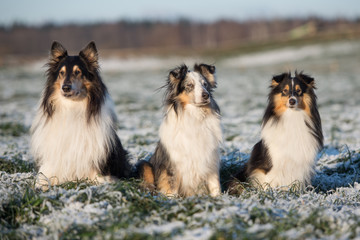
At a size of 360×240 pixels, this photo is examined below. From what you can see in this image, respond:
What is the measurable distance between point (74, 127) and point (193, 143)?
1701mm

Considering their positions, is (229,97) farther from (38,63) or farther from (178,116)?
(38,63)

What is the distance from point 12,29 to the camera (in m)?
91.6

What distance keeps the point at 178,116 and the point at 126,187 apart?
132cm

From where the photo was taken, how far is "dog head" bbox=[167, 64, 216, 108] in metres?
4.76

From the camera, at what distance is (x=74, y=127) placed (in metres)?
4.69

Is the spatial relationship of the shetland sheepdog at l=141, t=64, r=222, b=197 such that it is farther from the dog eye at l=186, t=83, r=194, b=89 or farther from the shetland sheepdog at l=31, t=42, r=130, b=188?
the shetland sheepdog at l=31, t=42, r=130, b=188

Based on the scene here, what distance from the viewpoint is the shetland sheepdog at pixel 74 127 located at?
4652mm

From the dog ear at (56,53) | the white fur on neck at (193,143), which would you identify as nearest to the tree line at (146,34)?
the dog ear at (56,53)

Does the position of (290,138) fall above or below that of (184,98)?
below

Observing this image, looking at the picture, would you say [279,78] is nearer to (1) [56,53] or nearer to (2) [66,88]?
(2) [66,88]

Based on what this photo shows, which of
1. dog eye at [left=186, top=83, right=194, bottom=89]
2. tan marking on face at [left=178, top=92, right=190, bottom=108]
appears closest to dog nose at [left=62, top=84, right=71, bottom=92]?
tan marking on face at [left=178, top=92, right=190, bottom=108]

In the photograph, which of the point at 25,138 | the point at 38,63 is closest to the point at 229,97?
the point at 25,138

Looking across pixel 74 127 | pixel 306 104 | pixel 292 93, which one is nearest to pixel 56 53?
pixel 74 127

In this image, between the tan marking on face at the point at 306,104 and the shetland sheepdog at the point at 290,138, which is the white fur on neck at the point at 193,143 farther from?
the tan marking on face at the point at 306,104
